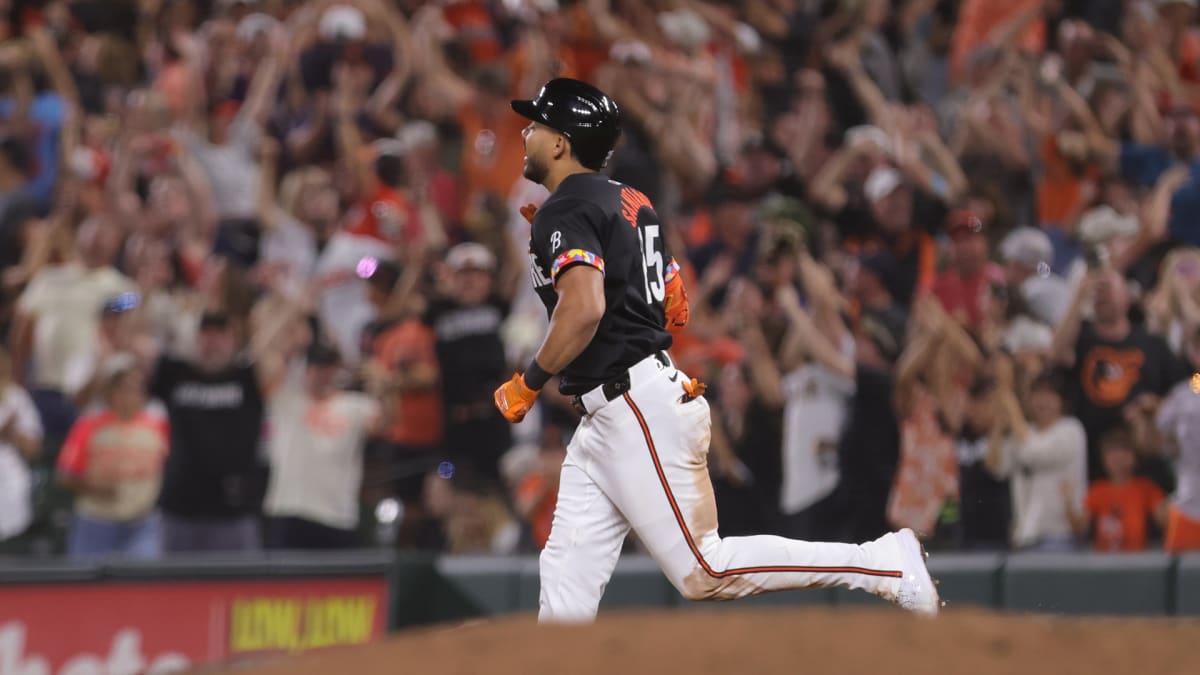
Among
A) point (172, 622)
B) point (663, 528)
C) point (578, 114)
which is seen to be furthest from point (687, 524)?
point (172, 622)

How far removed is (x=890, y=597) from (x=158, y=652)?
455cm

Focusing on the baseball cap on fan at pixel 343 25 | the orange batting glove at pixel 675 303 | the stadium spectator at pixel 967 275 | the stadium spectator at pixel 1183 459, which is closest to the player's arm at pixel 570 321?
the orange batting glove at pixel 675 303

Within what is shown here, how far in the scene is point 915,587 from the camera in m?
5.03

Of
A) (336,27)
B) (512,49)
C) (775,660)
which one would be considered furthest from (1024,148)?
(775,660)

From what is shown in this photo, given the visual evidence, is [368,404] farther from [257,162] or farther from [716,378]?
[257,162]

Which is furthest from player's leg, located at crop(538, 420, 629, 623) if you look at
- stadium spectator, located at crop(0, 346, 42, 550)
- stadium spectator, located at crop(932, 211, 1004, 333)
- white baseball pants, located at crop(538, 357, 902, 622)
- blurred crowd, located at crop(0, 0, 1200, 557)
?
stadium spectator, located at crop(0, 346, 42, 550)

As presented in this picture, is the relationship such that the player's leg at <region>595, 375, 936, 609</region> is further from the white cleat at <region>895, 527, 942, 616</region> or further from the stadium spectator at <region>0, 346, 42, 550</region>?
the stadium spectator at <region>0, 346, 42, 550</region>

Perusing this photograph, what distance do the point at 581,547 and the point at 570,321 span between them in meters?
0.70

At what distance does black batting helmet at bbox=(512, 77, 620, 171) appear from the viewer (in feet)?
17.1

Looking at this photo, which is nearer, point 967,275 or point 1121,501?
point 1121,501

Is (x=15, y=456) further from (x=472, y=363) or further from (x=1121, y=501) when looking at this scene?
(x=1121, y=501)

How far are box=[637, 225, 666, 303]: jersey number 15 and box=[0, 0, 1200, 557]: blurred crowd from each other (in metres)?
3.05

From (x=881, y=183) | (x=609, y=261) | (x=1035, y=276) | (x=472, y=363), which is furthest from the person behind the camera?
(x=881, y=183)

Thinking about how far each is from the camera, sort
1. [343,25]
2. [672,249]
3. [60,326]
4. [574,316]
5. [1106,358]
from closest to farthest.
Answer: [574,316] → [1106,358] → [672,249] → [60,326] → [343,25]
